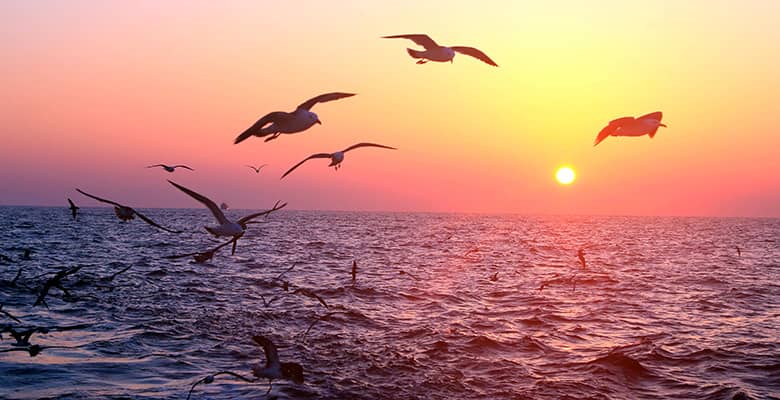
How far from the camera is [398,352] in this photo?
1616 cm

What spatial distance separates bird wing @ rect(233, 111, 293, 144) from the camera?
22.4 ft

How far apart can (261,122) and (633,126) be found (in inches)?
247

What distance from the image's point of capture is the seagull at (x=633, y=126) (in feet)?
33.6

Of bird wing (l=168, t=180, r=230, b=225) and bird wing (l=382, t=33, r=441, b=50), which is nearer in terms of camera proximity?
bird wing (l=168, t=180, r=230, b=225)

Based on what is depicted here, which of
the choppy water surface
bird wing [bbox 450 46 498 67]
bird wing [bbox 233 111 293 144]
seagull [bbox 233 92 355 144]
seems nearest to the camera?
bird wing [bbox 233 111 293 144]

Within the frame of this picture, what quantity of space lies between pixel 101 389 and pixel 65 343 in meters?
4.27

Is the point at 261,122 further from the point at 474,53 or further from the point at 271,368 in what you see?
the point at 271,368

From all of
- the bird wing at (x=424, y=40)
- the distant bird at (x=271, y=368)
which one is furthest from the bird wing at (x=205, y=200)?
the bird wing at (x=424, y=40)

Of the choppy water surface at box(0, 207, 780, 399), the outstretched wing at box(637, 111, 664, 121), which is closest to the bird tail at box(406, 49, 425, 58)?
the outstretched wing at box(637, 111, 664, 121)

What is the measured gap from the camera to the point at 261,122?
7.30 metres

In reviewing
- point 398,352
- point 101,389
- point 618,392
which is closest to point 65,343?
point 101,389

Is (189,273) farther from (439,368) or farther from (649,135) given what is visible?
(649,135)

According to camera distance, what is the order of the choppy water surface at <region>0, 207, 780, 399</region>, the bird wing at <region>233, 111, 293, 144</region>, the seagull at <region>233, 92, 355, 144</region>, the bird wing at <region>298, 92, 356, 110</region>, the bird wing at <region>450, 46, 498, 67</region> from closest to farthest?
the bird wing at <region>233, 111, 293, 144</region>, the seagull at <region>233, 92, 355, 144</region>, the bird wing at <region>298, 92, 356, 110</region>, the bird wing at <region>450, 46, 498, 67</region>, the choppy water surface at <region>0, 207, 780, 399</region>

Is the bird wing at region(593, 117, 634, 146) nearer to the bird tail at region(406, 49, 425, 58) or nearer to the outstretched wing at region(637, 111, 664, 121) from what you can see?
the outstretched wing at region(637, 111, 664, 121)
